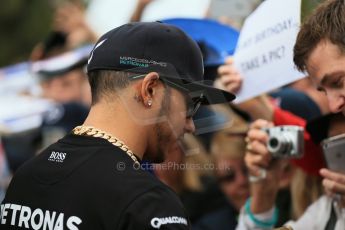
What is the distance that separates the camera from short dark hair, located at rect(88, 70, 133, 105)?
2.85 m

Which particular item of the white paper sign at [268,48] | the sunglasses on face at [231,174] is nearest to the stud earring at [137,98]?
the white paper sign at [268,48]

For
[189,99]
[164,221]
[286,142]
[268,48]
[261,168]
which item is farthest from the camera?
[261,168]

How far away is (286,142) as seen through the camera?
3.62 m

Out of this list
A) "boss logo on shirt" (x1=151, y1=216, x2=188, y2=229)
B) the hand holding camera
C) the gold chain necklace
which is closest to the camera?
"boss logo on shirt" (x1=151, y1=216, x2=188, y2=229)

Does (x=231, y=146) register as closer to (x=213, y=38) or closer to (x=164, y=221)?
(x=213, y=38)

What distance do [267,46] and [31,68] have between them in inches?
178

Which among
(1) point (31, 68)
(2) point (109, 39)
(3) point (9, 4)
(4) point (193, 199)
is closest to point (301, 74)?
(2) point (109, 39)

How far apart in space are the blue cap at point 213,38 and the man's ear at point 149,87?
138cm

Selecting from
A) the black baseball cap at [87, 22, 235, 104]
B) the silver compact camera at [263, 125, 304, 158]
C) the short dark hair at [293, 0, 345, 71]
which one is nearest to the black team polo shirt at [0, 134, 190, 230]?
the black baseball cap at [87, 22, 235, 104]

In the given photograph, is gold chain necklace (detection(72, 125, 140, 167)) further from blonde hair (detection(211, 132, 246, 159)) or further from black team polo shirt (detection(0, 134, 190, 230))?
blonde hair (detection(211, 132, 246, 159))

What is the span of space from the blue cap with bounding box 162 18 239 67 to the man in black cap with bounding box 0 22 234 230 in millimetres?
1181

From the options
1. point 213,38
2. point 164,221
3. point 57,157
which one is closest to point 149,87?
point 57,157

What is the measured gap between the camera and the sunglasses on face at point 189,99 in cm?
283

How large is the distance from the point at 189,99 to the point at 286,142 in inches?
33.2
